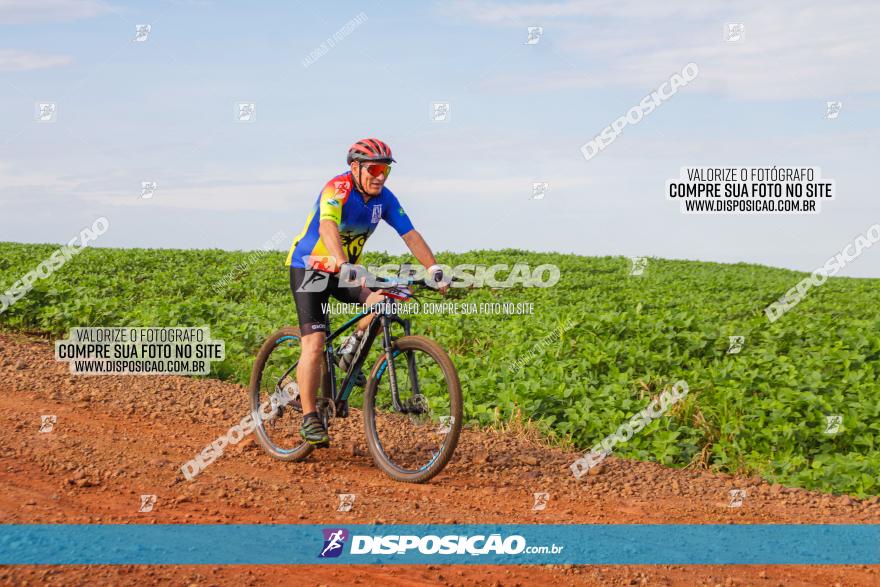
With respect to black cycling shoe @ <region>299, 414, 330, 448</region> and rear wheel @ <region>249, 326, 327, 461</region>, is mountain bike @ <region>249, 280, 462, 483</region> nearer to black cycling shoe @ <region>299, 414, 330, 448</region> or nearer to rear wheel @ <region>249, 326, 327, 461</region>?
rear wheel @ <region>249, 326, 327, 461</region>

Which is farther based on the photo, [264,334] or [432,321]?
[432,321]

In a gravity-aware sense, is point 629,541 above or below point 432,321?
below

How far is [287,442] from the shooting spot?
831 cm

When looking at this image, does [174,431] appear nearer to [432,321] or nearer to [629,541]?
[629,541]

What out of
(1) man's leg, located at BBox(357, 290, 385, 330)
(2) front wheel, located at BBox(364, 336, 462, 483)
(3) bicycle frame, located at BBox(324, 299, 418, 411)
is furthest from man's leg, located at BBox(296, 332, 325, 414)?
(2) front wheel, located at BBox(364, 336, 462, 483)

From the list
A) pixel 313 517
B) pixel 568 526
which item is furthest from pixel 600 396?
pixel 313 517

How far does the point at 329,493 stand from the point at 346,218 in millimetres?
2456

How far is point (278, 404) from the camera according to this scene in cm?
819

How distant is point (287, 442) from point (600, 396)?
3.85 meters

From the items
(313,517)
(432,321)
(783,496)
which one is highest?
(432,321)

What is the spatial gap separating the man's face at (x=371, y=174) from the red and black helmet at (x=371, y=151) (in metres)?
0.06

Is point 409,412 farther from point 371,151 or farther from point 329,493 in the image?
point 371,151

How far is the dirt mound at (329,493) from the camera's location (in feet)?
16.4

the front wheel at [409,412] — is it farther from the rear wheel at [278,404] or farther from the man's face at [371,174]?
the man's face at [371,174]
